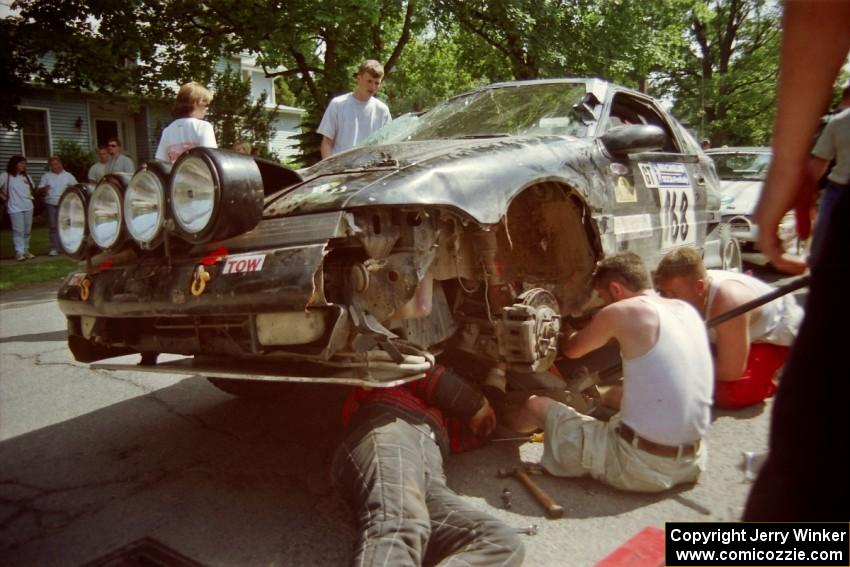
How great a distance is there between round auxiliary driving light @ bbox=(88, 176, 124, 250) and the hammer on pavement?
6.35ft

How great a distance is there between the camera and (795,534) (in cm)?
104

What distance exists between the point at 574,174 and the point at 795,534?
241 centimetres

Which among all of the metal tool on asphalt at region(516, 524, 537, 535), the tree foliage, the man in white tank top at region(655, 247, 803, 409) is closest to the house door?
the tree foliage

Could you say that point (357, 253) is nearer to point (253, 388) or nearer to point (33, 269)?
point (253, 388)

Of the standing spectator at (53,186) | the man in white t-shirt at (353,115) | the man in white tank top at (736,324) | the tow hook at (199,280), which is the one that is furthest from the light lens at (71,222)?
the standing spectator at (53,186)

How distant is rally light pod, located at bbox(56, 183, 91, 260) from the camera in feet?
9.82

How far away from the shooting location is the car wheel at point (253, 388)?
3.69 m

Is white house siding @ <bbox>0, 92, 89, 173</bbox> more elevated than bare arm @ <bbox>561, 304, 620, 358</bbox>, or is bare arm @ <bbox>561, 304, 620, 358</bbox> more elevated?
white house siding @ <bbox>0, 92, 89, 173</bbox>

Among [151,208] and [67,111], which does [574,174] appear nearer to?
[151,208]

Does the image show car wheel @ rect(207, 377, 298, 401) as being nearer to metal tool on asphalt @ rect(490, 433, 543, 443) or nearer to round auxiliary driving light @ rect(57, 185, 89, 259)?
round auxiliary driving light @ rect(57, 185, 89, 259)

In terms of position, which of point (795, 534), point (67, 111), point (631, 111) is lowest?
point (795, 534)

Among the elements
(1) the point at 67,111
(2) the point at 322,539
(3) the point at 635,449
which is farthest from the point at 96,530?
(1) the point at 67,111

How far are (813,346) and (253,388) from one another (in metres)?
3.22

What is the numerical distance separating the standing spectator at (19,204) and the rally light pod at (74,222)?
29.8ft
